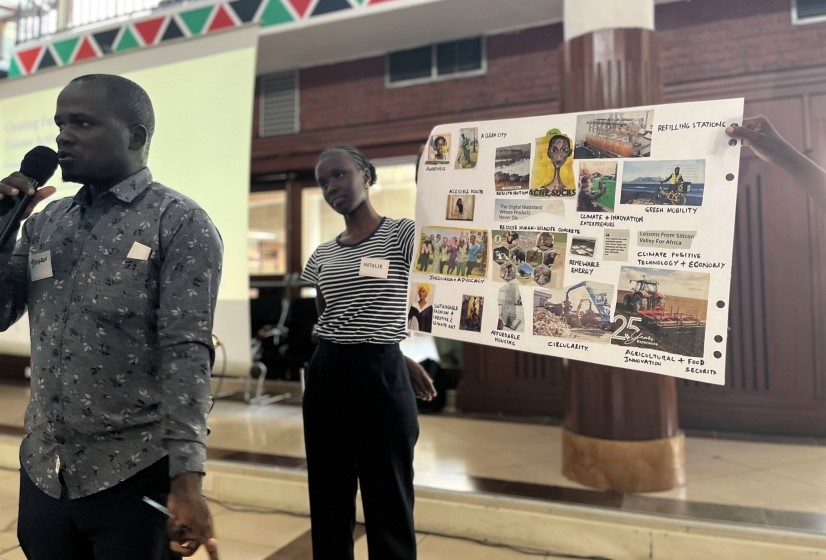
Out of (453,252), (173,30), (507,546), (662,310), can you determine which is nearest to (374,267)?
(453,252)

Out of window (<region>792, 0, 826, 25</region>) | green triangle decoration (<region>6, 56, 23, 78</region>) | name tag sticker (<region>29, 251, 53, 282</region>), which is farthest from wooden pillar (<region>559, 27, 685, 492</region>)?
green triangle decoration (<region>6, 56, 23, 78</region>)

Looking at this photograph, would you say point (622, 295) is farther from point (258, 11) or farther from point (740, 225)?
point (258, 11)

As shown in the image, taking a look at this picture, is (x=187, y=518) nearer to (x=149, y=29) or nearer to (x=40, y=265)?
(x=40, y=265)

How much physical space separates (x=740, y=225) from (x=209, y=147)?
3275 millimetres

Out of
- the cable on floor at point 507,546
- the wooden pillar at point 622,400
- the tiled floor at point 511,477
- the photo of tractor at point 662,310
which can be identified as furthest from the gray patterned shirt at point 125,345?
the wooden pillar at point 622,400

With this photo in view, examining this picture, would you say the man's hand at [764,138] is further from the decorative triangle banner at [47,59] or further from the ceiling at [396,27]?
the decorative triangle banner at [47,59]

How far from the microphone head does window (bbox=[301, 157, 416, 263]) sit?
3476mm

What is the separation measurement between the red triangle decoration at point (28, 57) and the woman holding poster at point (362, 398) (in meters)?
3.85

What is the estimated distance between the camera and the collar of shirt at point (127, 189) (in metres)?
0.99

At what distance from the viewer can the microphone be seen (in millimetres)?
1029

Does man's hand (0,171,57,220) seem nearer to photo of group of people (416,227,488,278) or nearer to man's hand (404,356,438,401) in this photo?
photo of group of people (416,227,488,278)

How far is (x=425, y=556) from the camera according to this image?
228 cm

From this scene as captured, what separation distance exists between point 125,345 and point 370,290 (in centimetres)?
80

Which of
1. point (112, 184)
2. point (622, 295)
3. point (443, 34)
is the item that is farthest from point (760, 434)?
point (112, 184)
